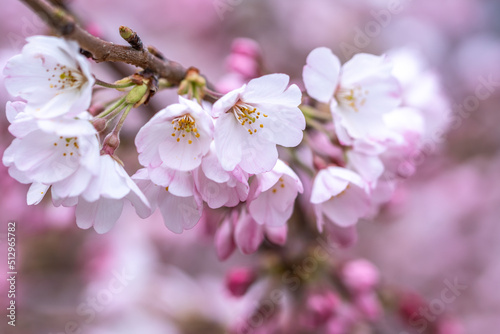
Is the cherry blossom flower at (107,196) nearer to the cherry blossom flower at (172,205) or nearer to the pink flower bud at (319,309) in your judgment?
the cherry blossom flower at (172,205)

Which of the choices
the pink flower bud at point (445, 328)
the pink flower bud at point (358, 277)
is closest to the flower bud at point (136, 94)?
the pink flower bud at point (358, 277)

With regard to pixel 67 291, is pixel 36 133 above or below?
above

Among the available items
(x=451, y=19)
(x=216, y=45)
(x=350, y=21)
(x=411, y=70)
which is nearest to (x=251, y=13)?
(x=216, y=45)

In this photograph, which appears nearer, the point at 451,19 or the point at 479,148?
the point at 479,148

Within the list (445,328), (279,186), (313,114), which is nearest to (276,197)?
(279,186)

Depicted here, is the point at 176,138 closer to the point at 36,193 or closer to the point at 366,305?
the point at 36,193

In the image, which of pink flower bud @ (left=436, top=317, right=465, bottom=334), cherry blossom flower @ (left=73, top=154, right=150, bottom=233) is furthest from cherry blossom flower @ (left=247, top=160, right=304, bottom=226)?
pink flower bud @ (left=436, top=317, right=465, bottom=334)

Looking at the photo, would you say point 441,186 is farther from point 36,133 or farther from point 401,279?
point 36,133
